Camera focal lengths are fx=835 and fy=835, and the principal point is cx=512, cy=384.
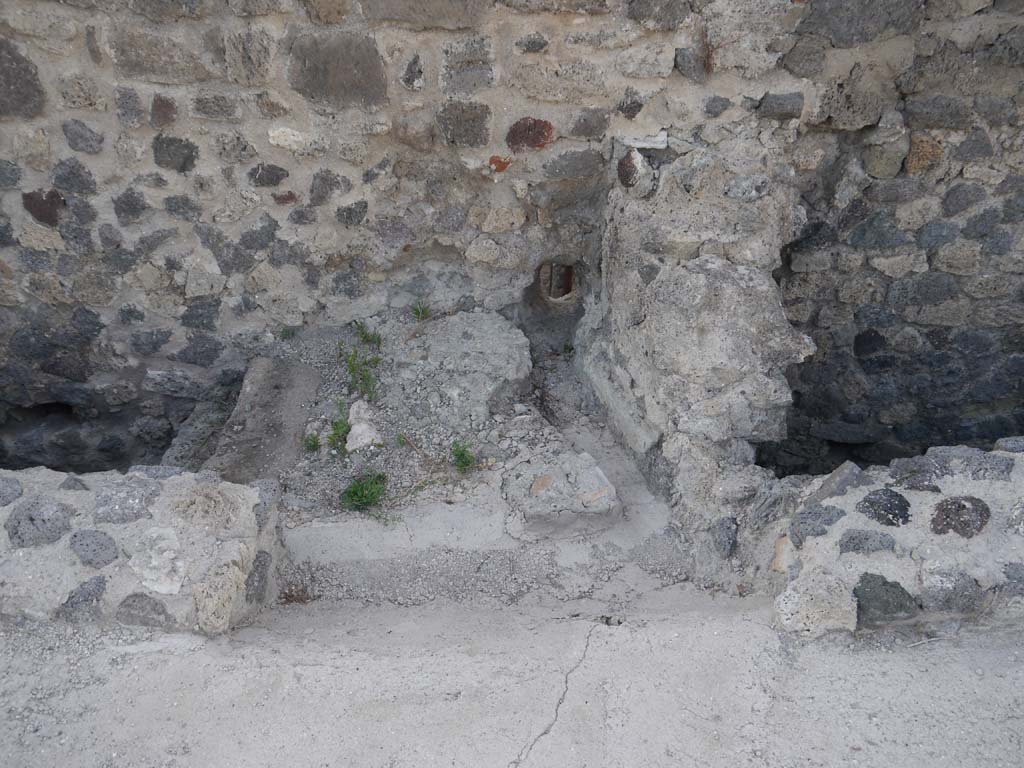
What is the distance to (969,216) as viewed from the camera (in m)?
3.01

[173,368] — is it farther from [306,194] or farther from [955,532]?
[955,532]

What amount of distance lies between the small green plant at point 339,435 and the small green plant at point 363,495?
7.6 inches

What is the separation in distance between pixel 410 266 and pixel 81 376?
140 cm

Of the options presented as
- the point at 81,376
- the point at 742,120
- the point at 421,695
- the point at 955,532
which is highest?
the point at 742,120

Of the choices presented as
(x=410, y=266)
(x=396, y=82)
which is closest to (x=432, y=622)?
(x=410, y=266)

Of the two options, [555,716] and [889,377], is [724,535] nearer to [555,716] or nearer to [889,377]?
[555,716]

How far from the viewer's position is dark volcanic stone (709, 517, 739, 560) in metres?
2.29

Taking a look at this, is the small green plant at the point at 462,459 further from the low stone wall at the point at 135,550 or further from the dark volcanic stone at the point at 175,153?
the dark volcanic stone at the point at 175,153

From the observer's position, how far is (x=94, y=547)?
6.41ft

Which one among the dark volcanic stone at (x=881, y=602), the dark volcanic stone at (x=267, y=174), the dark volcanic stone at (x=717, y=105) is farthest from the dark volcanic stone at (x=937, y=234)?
the dark volcanic stone at (x=267, y=174)

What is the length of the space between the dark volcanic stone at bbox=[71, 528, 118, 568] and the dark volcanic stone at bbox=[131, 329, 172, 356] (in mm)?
1407

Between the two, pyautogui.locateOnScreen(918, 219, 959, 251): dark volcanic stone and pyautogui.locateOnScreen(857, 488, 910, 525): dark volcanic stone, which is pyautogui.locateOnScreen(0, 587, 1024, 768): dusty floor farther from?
pyautogui.locateOnScreen(918, 219, 959, 251): dark volcanic stone

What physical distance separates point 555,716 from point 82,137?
245 cm

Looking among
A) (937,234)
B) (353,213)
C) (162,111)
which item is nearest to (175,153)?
(162,111)
